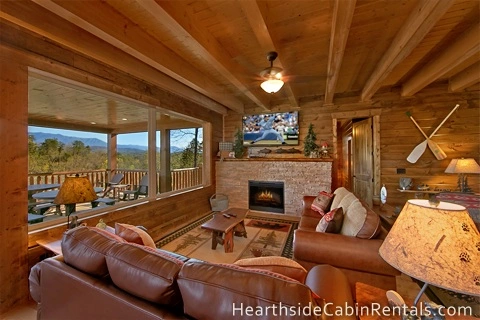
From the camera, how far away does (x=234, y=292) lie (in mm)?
742

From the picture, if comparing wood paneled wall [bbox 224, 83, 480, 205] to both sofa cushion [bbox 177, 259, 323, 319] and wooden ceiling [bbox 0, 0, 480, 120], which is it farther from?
sofa cushion [bbox 177, 259, 323, 319]

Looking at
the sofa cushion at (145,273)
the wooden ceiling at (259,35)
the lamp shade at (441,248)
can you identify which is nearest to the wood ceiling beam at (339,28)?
the wooden ceiling at (259,35)

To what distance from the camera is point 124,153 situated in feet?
12.0

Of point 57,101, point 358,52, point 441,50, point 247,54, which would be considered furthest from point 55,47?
point 441,50

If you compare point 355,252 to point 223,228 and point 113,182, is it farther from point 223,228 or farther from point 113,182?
point 113,182

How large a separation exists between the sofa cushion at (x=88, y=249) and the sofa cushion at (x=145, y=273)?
3.3 inches

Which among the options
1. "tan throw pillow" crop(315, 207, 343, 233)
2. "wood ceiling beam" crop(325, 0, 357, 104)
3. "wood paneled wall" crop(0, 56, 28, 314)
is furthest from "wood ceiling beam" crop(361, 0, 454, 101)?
"wood paneled wall" crop(0, 56, 28, 314)

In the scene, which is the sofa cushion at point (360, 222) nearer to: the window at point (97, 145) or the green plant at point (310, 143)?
the green plant at point (310, 143)

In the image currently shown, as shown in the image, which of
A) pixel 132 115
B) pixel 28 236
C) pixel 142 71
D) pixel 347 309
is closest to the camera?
pixel 347 309

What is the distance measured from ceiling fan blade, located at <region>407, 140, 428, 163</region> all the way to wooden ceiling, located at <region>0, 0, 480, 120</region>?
111 cm

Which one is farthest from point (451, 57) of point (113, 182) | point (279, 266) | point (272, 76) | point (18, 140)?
point (113, 182)

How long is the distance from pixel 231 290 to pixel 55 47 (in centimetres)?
287

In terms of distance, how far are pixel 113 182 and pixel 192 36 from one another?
279 cm

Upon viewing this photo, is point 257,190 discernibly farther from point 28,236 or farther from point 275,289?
point 275,289
